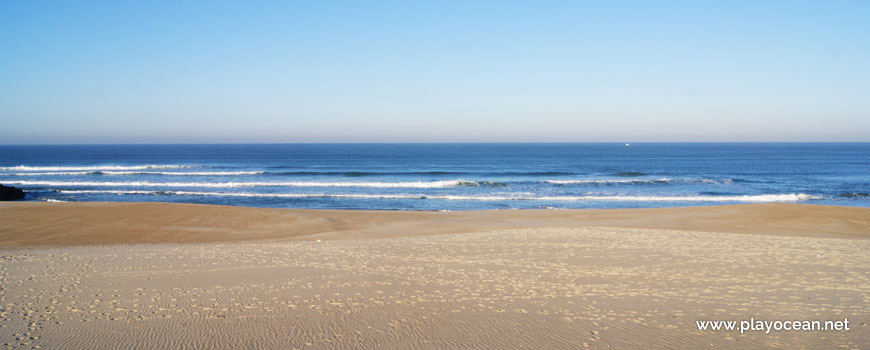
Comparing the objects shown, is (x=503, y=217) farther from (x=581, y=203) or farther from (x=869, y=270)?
(x=869, y=270)

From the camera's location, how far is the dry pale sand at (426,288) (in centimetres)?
559

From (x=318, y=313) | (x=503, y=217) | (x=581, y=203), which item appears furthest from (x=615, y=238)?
(x=581, y=203)

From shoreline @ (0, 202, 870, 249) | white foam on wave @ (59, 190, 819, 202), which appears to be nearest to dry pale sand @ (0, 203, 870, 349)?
shoreline @ (0, 202, 870, 249)

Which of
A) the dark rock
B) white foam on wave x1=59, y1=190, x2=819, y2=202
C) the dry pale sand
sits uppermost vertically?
the dry pale sand

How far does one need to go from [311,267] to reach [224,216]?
9.21 metres

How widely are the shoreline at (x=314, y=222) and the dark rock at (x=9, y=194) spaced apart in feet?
44.8

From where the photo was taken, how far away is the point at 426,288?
7.74 meters

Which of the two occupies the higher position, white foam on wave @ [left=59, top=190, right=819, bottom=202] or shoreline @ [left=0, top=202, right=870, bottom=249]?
shoreline @ [left=0, top=202, right=870, bottom=249]

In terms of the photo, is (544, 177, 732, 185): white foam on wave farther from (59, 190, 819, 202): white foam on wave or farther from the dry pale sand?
the dry pale sand

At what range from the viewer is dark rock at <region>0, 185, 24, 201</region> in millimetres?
28809

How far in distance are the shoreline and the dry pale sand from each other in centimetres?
17

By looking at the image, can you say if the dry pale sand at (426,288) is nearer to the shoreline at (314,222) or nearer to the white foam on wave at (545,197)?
the shoreline at (314,222)

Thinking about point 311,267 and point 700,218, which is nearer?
point 311,267

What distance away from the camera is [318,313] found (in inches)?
254
